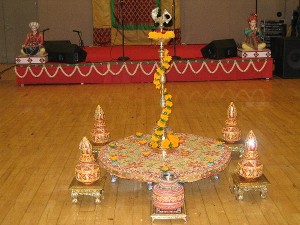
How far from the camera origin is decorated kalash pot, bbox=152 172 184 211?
3.54 m

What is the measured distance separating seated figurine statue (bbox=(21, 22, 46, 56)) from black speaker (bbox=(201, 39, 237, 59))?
124 inches

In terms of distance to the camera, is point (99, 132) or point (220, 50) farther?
point (220, 50)

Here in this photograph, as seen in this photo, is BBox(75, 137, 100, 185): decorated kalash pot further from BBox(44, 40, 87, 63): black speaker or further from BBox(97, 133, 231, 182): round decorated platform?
BBox(44, 40, 87, 63): black speaker

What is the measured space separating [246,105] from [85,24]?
636 cm

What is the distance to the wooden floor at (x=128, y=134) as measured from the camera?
3.79m

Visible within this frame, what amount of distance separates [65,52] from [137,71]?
1.40 m

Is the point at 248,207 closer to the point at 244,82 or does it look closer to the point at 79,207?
the point at 79,207

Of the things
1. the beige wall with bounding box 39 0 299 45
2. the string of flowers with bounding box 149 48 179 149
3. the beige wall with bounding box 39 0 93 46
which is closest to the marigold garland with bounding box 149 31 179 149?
the string of flowers with bounding box 149 48 179 149

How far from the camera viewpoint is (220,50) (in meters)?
9.18

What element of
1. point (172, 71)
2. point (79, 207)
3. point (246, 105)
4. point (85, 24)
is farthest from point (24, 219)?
point (85, 24)

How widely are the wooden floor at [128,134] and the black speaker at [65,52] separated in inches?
23.5

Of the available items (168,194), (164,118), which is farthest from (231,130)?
(168,194)

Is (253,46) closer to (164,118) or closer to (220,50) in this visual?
(220,50)

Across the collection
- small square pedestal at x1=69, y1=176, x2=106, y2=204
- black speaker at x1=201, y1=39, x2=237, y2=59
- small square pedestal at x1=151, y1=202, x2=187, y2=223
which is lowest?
small square pedestal at x1=151, y1=202, x2=187, y2=223
